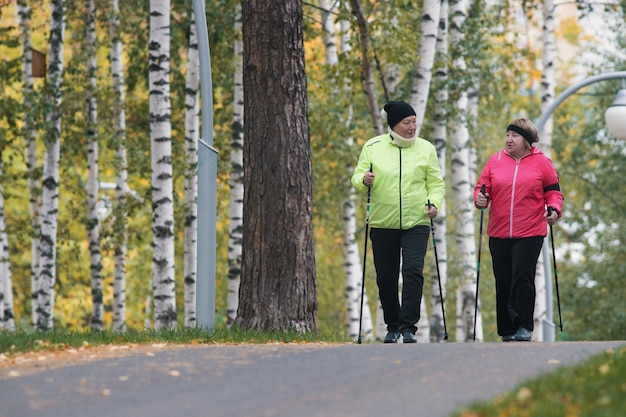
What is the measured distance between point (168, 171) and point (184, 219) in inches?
208

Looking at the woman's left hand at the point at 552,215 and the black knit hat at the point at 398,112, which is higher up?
the black knit hat at the point at 398,112

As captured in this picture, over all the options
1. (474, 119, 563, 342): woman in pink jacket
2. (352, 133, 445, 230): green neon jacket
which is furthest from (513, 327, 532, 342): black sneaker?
(352, 133, 445, 230): green neon jacket

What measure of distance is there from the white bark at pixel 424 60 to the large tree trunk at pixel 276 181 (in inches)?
270

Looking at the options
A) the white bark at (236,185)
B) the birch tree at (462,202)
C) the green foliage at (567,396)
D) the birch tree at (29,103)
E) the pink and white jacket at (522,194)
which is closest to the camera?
the green foliage at (567,396)

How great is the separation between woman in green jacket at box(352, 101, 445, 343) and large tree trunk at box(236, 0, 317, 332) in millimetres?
1242

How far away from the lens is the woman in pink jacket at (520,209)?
1220cm

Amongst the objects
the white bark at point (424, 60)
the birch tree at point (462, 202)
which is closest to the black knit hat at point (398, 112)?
the white bark at point (424, 60)

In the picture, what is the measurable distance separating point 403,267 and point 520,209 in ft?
3.94

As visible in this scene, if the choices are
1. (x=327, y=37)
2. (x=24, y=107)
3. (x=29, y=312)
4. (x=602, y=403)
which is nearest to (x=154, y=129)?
(x=24, y=107)

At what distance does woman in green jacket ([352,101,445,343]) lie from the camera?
12.0 metres

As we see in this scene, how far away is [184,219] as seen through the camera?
25125 millimetres

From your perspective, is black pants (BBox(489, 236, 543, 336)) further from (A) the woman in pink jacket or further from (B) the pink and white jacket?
(B) the pink and white jacket

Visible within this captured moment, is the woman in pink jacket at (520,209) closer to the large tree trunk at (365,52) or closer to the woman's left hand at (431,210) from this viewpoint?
the woman's left hand at (431,210)

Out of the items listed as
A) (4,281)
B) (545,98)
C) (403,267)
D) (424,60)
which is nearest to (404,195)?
(403,267)
